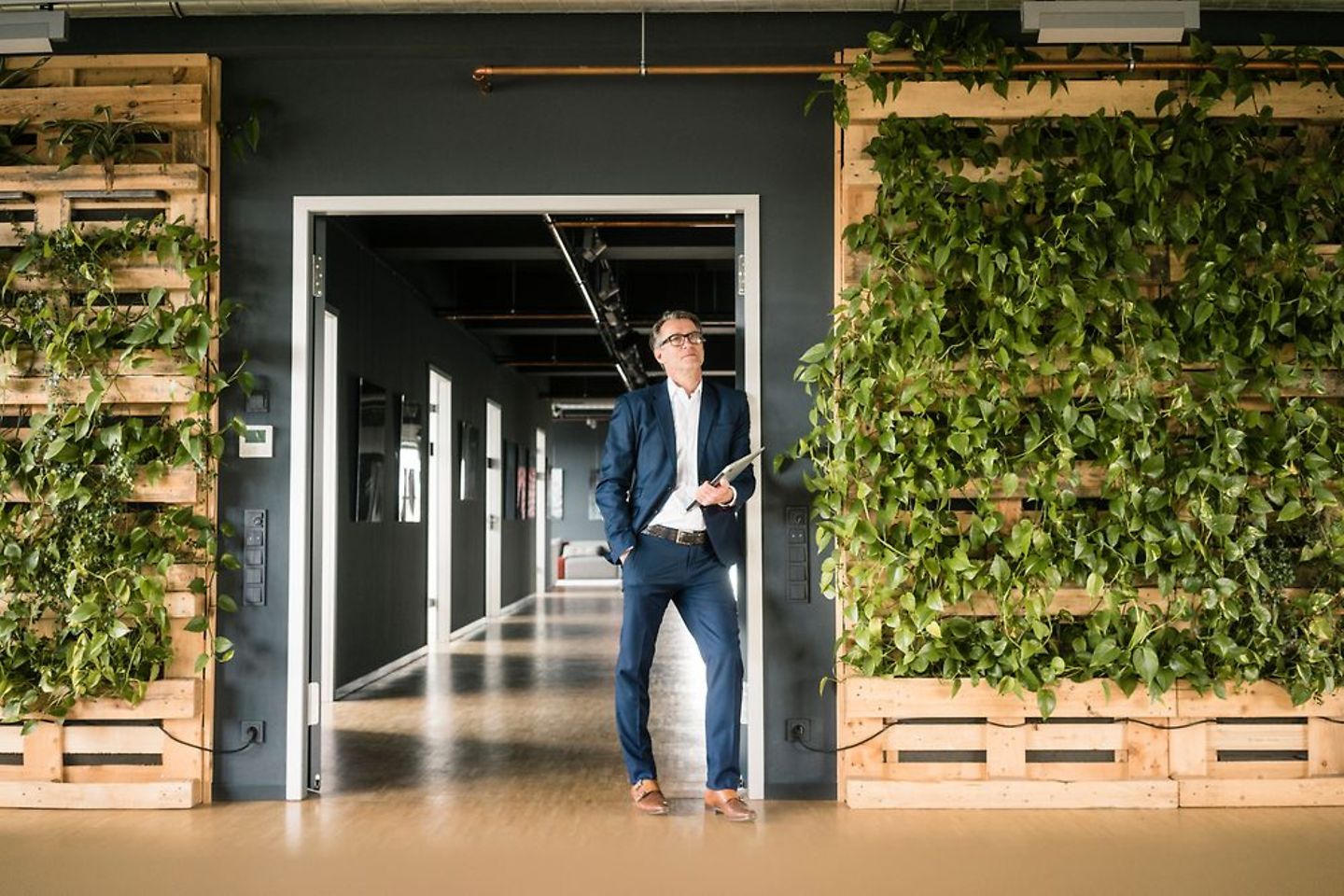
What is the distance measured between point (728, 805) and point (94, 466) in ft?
8.06

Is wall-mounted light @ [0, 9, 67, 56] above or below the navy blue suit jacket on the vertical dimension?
above

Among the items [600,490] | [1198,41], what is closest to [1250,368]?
[1198,41]

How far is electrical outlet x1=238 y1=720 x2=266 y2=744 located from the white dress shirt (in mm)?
1580

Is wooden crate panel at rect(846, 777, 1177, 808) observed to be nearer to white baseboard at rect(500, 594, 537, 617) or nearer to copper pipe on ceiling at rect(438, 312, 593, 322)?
copper pipe on ceiling at rect(438, 312, 593, 322)

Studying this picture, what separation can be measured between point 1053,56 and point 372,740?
4008mm

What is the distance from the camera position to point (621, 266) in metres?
11.1

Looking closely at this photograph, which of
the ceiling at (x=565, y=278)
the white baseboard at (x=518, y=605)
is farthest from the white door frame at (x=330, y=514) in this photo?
the white baseboard at (x=518, y=605)

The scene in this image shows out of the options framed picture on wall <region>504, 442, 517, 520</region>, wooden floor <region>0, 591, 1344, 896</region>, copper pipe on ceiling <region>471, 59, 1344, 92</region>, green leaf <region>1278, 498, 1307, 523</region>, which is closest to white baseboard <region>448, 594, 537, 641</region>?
framed picture on wall <region>504, 442, 517, 520</region>

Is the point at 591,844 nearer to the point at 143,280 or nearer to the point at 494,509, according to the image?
the point at 143,280

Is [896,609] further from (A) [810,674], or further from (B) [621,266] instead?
(B) [621,266]

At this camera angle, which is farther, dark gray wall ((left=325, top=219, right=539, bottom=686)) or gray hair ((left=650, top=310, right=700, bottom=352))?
dark gray wall ((left=325, top=219, right=539, bottom=686))

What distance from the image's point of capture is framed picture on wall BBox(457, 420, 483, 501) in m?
11.2

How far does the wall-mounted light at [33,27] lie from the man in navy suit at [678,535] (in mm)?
2167

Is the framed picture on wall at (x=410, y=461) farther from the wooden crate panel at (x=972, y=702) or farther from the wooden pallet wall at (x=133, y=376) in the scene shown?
the wooden crate panel at (x=972, y=702)
